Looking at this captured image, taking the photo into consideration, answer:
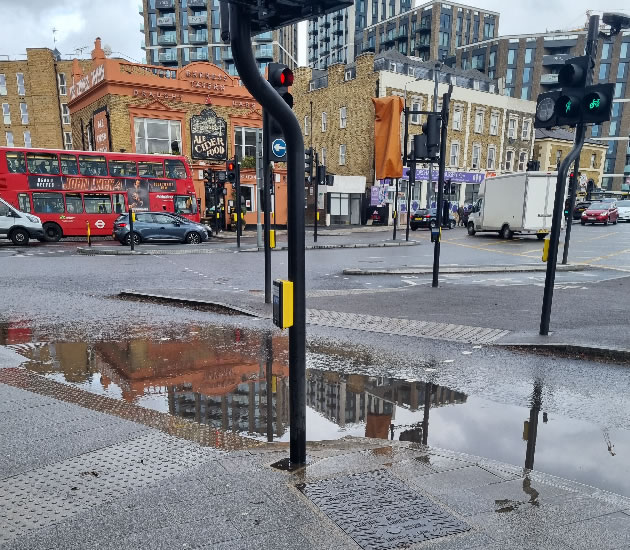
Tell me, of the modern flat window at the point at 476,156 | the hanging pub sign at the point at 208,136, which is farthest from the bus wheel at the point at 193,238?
the modern flat window at the point at 476,156

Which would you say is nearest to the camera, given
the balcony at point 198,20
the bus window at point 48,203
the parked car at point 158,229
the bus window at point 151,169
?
the parked car at point 158,229

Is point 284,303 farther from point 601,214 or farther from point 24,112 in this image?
point 24,112

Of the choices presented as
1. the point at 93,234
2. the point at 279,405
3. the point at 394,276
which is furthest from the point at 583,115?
the point at 93,234

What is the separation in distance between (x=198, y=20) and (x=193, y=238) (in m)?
62.6

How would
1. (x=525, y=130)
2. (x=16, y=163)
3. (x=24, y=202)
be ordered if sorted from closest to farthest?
1. (x=16, y=163)
2. (x=24, y=202)
3. (x=525, y=130)

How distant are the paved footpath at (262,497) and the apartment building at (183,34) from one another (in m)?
75.3

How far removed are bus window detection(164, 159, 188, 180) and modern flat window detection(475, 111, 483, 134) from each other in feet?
107

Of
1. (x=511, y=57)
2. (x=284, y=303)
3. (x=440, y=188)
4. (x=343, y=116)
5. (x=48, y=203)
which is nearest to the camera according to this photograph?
(x=284, y=303)

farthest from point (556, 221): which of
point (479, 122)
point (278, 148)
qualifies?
point (479, 122)

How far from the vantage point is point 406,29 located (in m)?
81.9

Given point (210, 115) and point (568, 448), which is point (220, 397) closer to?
point (568, 448)

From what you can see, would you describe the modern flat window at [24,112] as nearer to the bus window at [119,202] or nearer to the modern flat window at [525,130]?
the bus window at [119,202]

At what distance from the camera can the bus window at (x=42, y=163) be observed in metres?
22.4

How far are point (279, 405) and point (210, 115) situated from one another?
32889 millimetres
